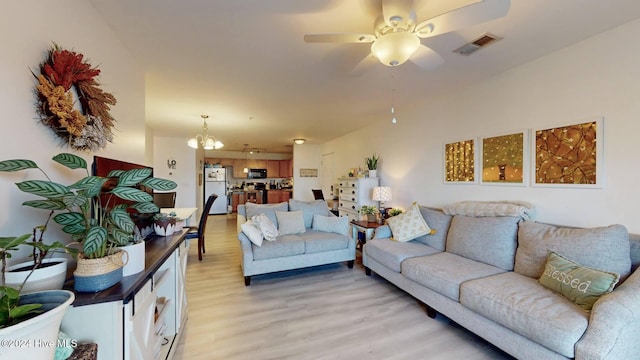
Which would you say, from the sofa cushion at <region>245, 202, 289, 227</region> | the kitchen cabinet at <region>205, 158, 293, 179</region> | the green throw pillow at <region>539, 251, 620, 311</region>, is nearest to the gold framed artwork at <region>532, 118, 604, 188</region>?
the green throw pillow at <region>539, 251, 620, 311</region>

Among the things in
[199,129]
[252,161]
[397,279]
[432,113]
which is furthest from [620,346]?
[252,161]

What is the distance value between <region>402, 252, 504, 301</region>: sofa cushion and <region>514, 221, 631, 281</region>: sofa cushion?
0.26 meters

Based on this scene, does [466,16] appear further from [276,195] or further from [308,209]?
[276,195]

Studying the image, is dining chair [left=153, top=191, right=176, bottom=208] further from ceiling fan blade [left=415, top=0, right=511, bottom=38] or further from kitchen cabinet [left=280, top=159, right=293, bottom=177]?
kitchen cabinet [left=280, top=159, right=293, bottom=177]

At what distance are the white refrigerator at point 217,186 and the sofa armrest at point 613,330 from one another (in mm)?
9018

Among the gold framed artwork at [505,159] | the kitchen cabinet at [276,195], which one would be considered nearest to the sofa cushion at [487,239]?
the gold framed artwork at [505,159]

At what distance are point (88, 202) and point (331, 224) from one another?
3022mm

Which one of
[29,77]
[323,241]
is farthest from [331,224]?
[29,77]

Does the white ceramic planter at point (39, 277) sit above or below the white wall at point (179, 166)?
below

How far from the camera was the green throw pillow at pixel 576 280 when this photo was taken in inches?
63.2

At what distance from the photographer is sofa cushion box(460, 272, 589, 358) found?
57.4 inches

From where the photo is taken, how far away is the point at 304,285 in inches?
121

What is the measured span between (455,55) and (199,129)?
4970 mm

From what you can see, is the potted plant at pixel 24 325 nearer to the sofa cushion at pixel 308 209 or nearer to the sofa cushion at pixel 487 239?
the sofa cushion at pixel 487 239
